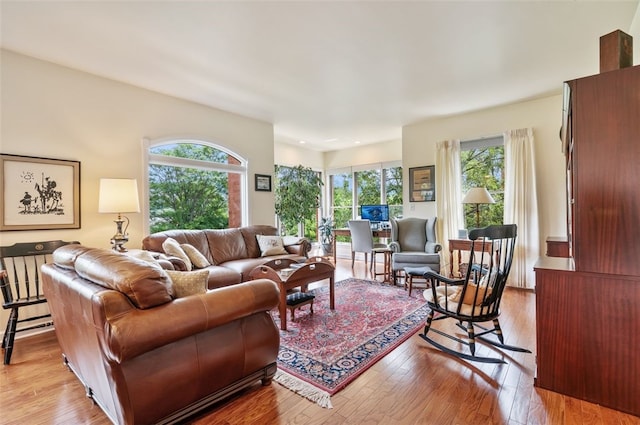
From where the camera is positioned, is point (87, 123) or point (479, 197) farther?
point (479, 197)

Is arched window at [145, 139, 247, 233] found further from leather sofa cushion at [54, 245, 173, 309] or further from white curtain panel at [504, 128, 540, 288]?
white curtain panel at [504, 128, 540, 288]

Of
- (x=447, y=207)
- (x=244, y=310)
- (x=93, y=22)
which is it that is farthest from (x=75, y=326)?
(x=447, y=207)

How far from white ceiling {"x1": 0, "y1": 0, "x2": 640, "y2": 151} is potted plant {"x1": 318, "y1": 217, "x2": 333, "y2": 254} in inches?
136

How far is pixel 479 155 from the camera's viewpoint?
16.6 feet

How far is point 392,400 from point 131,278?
162 centimetres

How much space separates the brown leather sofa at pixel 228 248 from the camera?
346 cm

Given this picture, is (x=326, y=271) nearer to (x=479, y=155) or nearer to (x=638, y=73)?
(x=638, y=73)

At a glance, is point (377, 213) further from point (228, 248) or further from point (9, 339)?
point (9, 339)

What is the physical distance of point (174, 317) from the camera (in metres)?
1.44

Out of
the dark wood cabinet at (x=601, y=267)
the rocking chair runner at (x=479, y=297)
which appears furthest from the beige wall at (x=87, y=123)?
the dark wood cabinet at (x=601, y=267)

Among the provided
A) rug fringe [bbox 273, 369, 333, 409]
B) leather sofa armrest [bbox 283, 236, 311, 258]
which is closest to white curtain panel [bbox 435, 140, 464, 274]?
leather sofa armrest [bbox 283, 236, 311, 258]

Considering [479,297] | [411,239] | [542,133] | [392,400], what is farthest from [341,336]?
[542,133]

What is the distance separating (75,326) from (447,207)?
5.00 metres

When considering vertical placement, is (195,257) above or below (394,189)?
below
